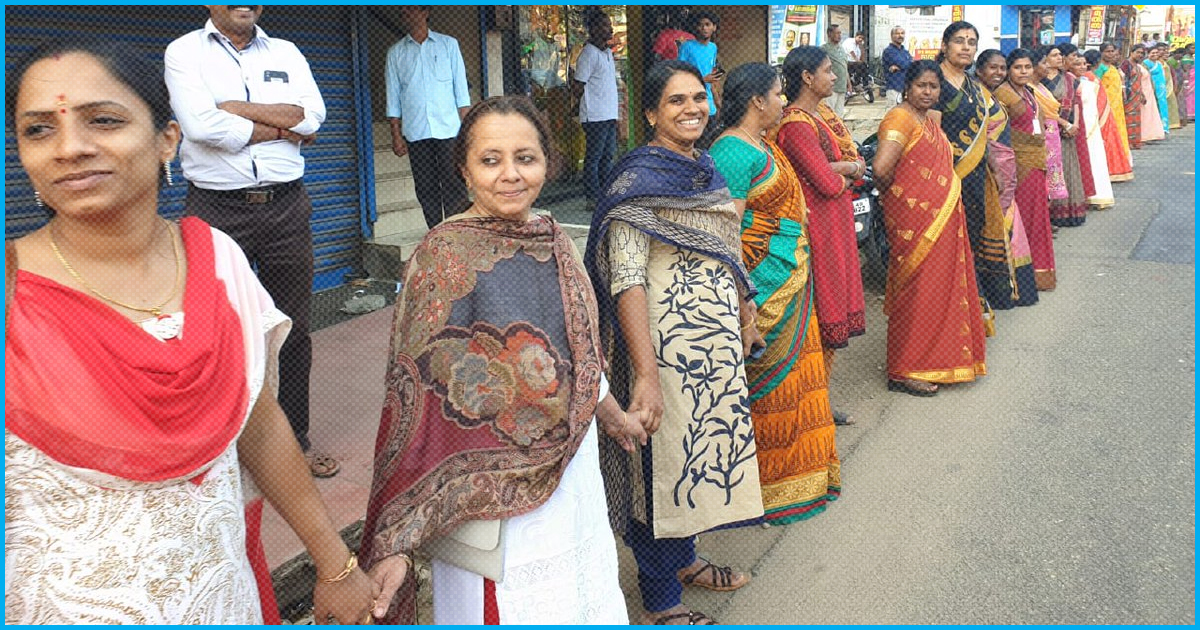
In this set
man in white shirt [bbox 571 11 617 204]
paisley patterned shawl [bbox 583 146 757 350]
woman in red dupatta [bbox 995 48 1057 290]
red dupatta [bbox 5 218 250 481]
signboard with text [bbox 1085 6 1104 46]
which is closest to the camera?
red dupatta [bbox 5 218 250 481]

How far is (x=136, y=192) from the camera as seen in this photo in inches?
53.9

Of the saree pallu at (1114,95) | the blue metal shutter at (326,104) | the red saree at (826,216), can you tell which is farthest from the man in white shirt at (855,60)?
the red saree at (826,216)

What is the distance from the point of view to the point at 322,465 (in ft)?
10.8

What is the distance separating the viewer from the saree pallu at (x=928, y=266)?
446cm

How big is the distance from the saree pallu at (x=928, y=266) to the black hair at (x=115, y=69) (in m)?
3.70

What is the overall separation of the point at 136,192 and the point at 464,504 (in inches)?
33.4

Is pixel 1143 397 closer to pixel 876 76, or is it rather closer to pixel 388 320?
pixel 388 320

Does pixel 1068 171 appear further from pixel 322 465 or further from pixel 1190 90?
pixel 1190 90

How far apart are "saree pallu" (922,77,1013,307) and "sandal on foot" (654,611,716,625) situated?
8.77 feet

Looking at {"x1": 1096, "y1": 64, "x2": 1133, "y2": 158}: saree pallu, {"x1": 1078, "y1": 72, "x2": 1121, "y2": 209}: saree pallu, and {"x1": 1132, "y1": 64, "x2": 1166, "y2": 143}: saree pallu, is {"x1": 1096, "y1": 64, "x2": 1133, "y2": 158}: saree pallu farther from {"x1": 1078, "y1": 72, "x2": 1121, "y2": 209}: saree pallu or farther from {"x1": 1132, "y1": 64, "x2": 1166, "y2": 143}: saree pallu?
{"x1": 1132, "y1": 64, "x2": 1166, "y2": 143}: saree pallu

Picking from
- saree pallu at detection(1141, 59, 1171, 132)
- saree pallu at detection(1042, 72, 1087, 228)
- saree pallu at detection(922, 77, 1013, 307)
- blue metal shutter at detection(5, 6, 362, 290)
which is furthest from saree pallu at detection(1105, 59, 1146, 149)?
blue metal shutter at detection(5, 6, 362, 290)

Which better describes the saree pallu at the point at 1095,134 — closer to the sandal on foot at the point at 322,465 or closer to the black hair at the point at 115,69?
the sandal on foot at the point at 322,465

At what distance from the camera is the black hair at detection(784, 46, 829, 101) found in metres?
3.69

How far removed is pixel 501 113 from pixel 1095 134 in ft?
30.3
